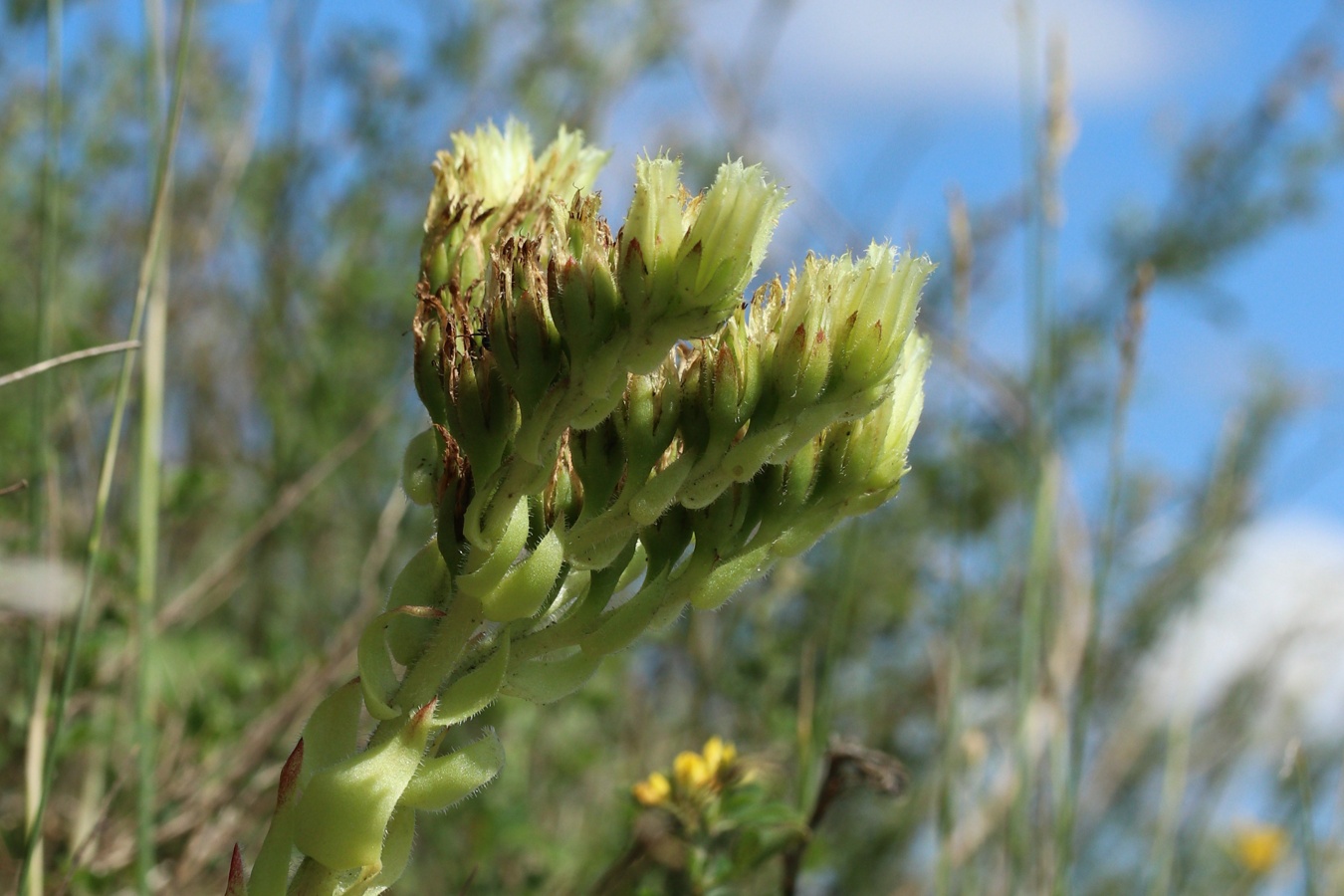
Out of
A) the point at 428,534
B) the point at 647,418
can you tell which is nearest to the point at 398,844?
the point at 647,418

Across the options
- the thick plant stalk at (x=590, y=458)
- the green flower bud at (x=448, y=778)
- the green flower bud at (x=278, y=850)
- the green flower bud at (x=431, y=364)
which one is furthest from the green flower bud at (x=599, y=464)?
the green flower bud at (x=278, y=850)

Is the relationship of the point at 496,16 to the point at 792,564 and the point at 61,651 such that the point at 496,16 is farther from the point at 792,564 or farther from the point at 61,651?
the point at 61,651

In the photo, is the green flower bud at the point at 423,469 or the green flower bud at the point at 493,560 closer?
the green flower bud at the point at 493,560

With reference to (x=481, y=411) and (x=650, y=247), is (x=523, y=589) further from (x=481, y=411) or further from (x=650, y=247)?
(x=650, y=247)

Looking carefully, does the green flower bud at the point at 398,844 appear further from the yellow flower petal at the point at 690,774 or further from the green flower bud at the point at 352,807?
the yellow flower petal at the point at 690,774

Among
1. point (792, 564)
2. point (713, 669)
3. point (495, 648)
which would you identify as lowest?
point (713, 669)

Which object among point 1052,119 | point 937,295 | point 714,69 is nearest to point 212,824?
point 1052,119

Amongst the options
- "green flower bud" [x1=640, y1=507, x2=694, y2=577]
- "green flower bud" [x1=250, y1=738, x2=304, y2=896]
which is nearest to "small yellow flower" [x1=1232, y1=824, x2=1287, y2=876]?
"green flower bud" [x1=640, y1=507, x2=694, y2=577]
